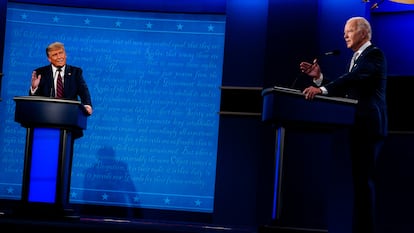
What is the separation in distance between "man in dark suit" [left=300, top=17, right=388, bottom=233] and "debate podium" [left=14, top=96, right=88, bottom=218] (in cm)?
177

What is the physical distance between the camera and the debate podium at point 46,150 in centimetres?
461

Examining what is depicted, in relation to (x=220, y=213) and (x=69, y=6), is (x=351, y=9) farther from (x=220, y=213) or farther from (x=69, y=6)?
(x=69, y=6)

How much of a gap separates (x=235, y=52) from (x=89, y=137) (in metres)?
1.68

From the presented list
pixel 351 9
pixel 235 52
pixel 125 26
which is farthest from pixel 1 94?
pixel 351 9

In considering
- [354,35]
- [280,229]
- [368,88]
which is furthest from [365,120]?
[280,229]

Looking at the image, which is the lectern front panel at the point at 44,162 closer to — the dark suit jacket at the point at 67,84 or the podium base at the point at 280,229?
the dark suit jacket at the point at 67,84

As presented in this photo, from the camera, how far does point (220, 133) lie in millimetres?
6230

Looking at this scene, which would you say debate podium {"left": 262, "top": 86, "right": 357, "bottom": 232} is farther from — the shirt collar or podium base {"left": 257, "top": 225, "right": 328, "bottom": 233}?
the shirt collar

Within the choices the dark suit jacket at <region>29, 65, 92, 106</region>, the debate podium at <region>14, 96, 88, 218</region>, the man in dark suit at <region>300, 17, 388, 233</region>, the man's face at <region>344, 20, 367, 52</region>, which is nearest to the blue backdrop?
the dark suit jacket at <region>29, 65, 92, 106</region>

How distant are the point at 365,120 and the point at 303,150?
43 cm

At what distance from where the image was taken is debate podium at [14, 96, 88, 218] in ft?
15.1

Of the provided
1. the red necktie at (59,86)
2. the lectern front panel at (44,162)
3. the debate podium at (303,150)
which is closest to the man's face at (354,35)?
the debate podium at (303,150)

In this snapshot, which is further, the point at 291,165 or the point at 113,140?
the point at 113,140

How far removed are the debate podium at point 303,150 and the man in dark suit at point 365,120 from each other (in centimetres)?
10
